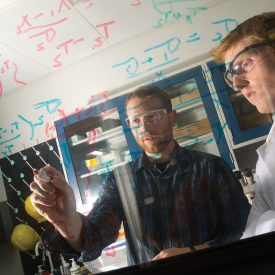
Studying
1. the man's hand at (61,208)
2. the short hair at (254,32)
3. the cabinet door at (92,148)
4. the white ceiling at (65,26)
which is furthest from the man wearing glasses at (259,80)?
the man's hand at (61,208)

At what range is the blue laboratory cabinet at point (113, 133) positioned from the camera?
65 centimetres

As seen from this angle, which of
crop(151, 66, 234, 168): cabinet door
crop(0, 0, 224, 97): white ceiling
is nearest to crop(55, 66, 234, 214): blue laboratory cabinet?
crop(151, 66, 234, 168): cabinet door

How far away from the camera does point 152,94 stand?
69 cm

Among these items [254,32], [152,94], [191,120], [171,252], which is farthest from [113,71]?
[171,252]

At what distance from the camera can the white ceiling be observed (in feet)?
2.24

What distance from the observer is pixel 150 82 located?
688 millimetres

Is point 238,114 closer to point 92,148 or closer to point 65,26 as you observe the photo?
point 92,148

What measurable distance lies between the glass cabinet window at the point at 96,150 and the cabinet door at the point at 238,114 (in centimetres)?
26

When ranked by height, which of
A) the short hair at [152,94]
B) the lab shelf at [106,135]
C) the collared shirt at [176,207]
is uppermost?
the short hair at [152,94]

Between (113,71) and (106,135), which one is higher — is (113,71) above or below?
above

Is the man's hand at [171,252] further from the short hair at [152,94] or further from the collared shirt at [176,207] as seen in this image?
the short hair at [152,94]

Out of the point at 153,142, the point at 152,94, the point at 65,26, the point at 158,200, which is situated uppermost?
the point at 65,26

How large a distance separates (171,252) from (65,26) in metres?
0.64

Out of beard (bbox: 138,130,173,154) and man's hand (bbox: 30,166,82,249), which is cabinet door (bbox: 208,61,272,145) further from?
man's hand (bbox: 30,166,82,249)
